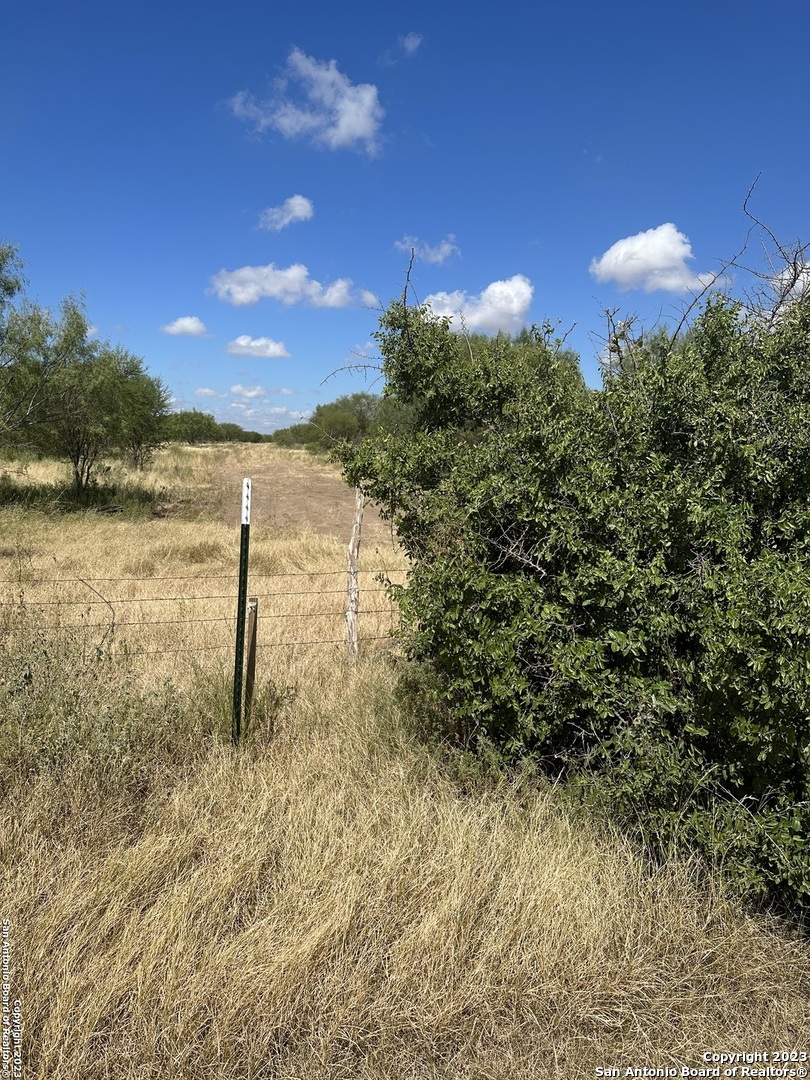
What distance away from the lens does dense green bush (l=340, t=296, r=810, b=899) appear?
2812 mm

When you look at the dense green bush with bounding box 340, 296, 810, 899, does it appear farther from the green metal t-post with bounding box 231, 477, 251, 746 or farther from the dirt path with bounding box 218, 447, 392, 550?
the dirt path with bounding box 218, 447, 392, 550

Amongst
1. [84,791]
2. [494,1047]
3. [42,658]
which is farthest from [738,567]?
[42,658]

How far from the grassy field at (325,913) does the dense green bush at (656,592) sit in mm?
409

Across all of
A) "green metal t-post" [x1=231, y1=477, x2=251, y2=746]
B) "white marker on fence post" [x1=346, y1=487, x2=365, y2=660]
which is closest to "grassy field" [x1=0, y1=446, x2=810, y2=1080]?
"green metal t-post" [x1=231, y1=477, x2=251, y2=746]

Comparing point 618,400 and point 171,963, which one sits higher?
point 618,400

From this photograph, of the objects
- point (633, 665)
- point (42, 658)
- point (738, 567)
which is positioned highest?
point (738, 567)

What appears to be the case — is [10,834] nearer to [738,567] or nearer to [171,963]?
[171,963]

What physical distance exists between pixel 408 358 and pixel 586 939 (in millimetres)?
4063

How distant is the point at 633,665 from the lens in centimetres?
323

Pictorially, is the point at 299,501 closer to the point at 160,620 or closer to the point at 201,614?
the point at 201,614

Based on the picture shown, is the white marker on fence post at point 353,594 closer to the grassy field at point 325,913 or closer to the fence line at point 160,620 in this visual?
the fence line at point 160,620

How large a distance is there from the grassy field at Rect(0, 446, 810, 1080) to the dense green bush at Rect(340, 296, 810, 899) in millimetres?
409

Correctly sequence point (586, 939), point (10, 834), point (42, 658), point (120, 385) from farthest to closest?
point (120, 385) → point (42, 658) → point (10, 834) → point (586, 939)

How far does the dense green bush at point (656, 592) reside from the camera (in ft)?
9.23
